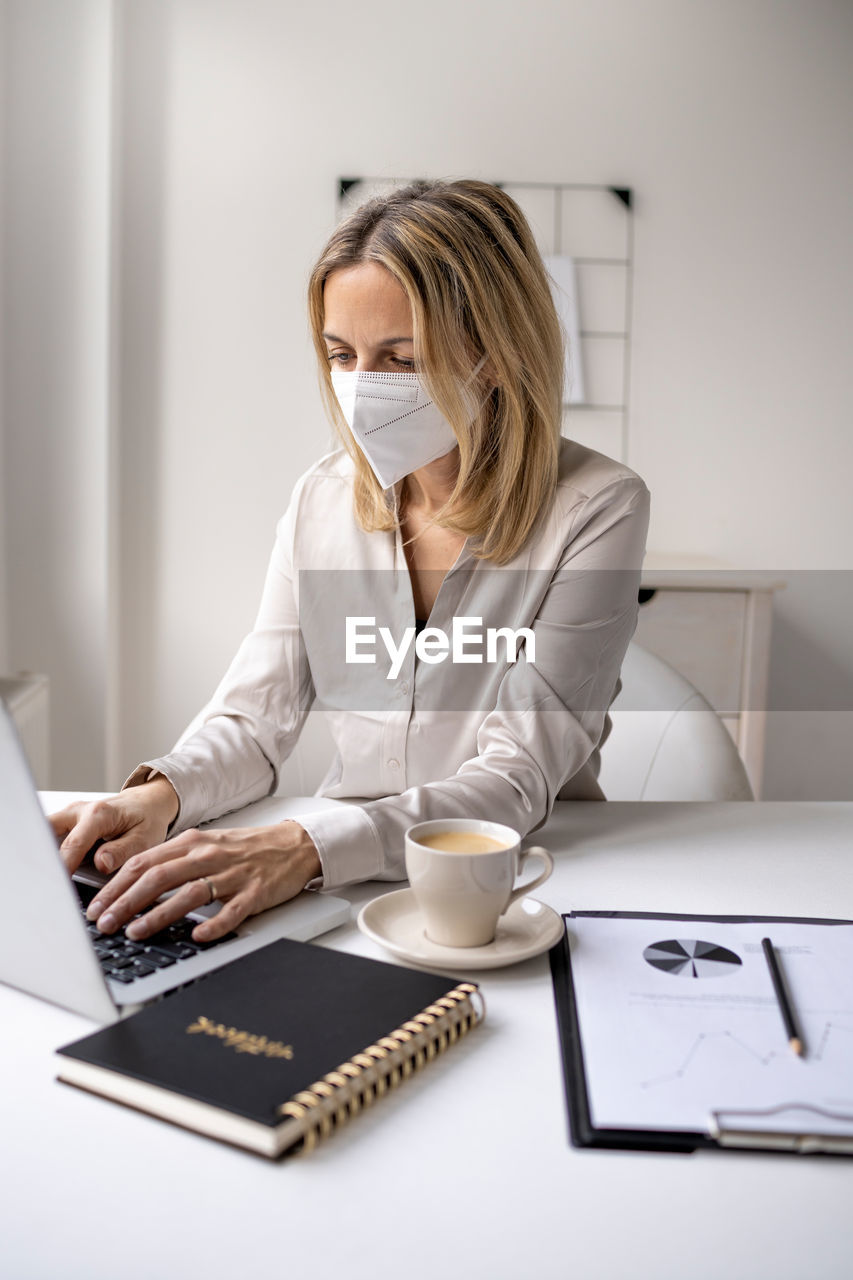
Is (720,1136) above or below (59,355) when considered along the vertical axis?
below

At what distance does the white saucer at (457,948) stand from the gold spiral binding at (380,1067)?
46mm

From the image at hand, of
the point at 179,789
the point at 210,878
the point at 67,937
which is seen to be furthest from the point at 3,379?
the point at 67,937

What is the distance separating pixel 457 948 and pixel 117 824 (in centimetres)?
35

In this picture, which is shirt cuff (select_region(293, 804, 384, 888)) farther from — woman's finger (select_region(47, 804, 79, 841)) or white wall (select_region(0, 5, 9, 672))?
white wall (select_region(0, 5, 9, 672))

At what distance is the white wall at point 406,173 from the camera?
2594 mm

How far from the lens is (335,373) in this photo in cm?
127

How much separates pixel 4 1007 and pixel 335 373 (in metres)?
0.85

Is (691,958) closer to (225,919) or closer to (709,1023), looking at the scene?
(709,1023)

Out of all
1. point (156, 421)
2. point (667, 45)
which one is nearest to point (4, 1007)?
point (156, 421)

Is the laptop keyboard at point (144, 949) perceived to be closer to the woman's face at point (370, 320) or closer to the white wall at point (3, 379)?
the woman's face at point (370, 320)

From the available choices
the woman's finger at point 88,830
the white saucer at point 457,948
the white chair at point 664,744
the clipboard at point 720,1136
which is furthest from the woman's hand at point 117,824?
the white chair at point 664,744

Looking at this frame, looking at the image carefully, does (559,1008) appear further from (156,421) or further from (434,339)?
(156,421)

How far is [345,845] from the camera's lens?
0.83 metres

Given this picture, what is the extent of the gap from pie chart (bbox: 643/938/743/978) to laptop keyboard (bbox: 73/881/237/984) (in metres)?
0.28
